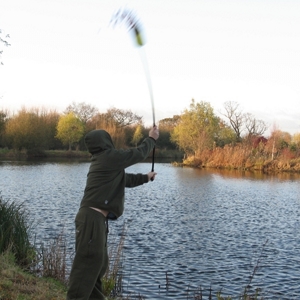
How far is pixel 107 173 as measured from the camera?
4762mm

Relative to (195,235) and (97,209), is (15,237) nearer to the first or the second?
(97,209)

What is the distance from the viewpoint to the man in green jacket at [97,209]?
4602mm

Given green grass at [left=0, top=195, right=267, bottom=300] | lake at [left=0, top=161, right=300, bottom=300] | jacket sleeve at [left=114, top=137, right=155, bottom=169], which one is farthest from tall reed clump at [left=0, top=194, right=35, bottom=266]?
jacket sleeve at [left=114, top=137, right=155, bottom=169]

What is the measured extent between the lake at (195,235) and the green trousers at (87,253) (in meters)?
3.57

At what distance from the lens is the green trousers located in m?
4.58

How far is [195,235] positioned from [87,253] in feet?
33.0

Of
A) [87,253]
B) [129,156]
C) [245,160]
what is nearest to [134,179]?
[129,156]

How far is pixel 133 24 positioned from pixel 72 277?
266 cm

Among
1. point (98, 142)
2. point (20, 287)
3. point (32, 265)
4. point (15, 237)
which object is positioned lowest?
point (32, 265)

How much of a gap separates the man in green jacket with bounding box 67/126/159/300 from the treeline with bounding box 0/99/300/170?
151ft

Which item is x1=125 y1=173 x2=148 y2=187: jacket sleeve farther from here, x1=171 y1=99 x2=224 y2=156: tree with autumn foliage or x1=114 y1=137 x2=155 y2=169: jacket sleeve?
x1=171 y1=99 x2=224 y2=156: tree with autumn foliage

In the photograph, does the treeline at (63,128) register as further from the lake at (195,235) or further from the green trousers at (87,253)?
the green trousers at (87,253)

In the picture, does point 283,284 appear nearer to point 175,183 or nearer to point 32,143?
point 175,183

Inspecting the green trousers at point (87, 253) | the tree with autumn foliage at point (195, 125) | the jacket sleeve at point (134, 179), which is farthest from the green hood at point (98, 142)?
the tree with autumn foliage at point (195, 125)
